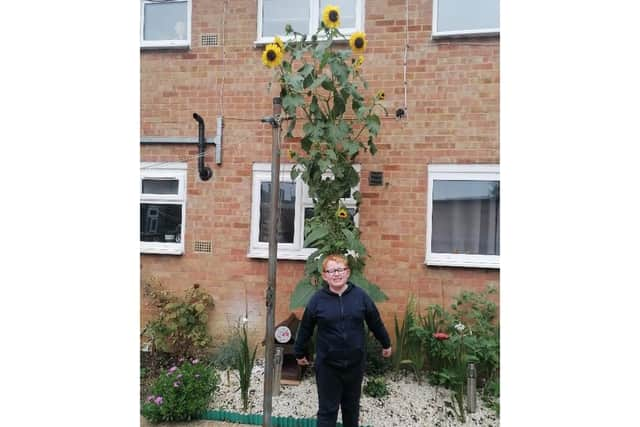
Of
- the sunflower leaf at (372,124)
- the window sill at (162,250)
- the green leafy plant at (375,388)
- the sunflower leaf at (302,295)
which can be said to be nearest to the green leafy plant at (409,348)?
the green leafy plant at (375,388)

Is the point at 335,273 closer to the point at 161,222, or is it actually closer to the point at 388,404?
the point at 388,404

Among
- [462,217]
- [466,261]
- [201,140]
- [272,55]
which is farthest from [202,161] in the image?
[466,261]

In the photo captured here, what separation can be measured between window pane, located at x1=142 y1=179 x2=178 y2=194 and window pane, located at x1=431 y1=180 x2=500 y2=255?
2582 mm

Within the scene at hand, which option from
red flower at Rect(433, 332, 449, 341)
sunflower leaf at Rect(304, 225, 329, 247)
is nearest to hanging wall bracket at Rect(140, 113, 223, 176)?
sunflower leaf at Rect(304, 225, 329, 247)

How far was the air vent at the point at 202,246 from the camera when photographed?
3.87 m

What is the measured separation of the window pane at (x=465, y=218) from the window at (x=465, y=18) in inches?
52.8

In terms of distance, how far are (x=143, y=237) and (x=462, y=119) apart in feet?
10.9

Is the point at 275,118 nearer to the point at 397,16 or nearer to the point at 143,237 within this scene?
the point at 397,16

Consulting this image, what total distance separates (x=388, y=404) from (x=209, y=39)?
12.1ft

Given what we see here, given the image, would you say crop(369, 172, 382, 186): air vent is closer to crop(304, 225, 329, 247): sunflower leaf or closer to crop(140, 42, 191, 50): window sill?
crop(304, 225, 329, 247): sunflower leaf

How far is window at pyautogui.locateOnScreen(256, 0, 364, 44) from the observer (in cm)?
367

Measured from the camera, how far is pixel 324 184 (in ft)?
10.8

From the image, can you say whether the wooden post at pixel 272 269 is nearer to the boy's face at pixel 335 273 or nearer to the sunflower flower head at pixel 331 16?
the boy's face at pixel 335 273

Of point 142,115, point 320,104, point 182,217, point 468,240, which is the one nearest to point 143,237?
point 182,217
